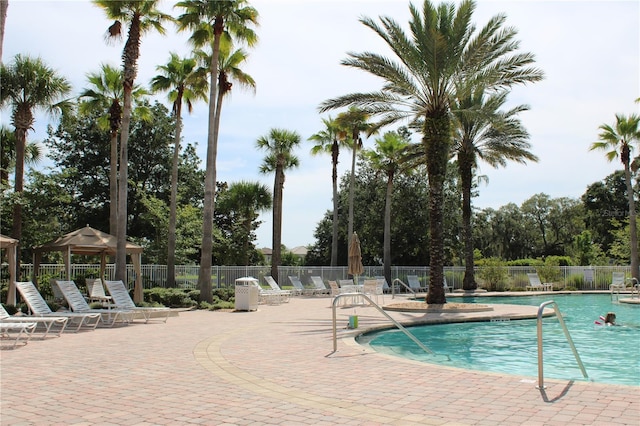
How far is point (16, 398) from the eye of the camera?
5.82 metres

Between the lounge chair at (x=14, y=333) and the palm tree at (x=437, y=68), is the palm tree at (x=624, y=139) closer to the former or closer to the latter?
the palm tree at (x=437, y=68)

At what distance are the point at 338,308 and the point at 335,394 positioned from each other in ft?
39.1

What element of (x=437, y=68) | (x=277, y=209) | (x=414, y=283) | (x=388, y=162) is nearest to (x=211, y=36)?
(x=437, y=68)

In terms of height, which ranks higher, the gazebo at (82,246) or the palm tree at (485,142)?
the palm tree at (485,142)

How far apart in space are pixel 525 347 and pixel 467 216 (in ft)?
61.5

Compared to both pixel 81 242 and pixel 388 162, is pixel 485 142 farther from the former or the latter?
pixel 81 242

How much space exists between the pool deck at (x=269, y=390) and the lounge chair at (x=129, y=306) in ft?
14.3

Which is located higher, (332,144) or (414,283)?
(332,144)

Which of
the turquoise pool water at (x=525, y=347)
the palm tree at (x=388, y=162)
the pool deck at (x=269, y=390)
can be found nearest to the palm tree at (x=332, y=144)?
the palm tree at (x=388, y=162)

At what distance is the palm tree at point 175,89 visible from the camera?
24.0 metres

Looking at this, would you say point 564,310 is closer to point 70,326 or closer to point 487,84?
point 487,84

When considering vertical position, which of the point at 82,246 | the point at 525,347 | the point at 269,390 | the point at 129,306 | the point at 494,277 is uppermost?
the point at 82,246

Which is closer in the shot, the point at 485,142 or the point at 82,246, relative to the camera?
the point at 82,246

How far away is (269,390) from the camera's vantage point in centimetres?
614
